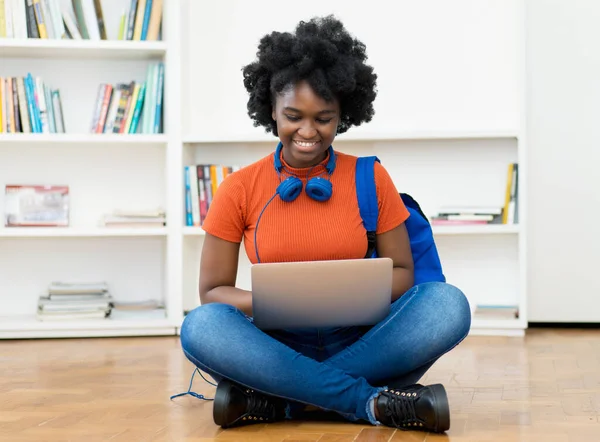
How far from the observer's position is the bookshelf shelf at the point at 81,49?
3930mm

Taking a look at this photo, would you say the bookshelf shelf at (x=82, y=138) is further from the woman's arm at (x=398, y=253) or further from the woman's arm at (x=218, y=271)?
the woman's arm at (x=398, y=253)

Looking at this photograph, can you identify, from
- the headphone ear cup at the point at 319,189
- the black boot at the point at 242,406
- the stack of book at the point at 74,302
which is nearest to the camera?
the black boot at the point at 242,406

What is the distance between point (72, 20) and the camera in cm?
402

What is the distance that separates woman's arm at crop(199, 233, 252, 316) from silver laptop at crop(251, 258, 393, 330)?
0.17 metres

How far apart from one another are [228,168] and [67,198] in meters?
0.76

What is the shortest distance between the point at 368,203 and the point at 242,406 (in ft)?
1.89

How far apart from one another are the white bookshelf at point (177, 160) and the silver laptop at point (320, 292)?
6.64 feet

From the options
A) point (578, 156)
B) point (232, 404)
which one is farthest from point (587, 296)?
point (232, 404)

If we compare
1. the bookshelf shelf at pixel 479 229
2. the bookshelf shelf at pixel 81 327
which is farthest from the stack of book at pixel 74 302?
the bookshelf shelf at pixel 479 229

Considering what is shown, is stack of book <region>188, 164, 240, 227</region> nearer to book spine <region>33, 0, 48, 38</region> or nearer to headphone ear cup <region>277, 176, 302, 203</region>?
book spine <region>33, 0, 48, 38</region>

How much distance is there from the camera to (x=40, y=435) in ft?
6.59

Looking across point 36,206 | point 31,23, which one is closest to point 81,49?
point 31,23

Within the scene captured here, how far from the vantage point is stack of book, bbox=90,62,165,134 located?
13.3ft

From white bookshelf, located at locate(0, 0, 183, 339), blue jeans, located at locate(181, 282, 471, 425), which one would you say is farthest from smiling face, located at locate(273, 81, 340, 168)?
white bookshelf, located at locate(0, 0, 183, 339)
